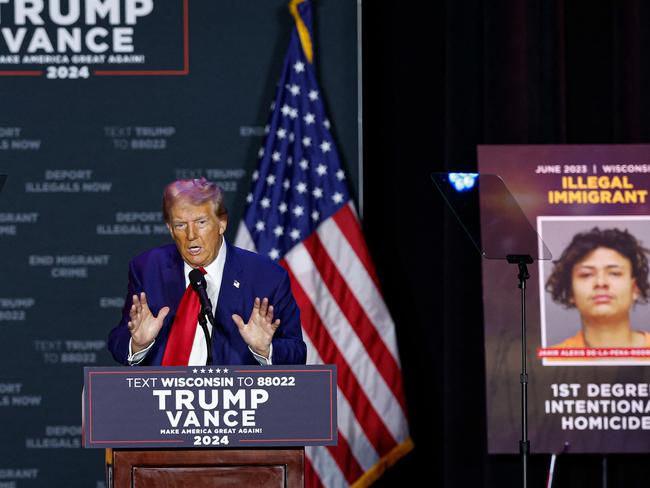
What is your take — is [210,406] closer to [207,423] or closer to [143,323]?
[207,423]

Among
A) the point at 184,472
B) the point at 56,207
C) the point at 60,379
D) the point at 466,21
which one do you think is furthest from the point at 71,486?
the point at 466,21

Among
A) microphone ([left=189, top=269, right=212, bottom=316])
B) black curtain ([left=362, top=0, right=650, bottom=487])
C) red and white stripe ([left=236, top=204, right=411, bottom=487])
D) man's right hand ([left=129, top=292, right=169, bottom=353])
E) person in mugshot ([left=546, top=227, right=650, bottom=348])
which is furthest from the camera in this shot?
black curtain ([left=362, top=0, right=650, bottom=487])

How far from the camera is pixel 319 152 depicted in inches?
191

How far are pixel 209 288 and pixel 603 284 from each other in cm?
191

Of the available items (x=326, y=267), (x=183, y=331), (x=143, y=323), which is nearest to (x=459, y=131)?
(x=326, y=267)

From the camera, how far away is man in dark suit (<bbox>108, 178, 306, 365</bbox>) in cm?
337

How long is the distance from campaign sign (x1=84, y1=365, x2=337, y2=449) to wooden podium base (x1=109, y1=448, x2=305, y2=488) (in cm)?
3

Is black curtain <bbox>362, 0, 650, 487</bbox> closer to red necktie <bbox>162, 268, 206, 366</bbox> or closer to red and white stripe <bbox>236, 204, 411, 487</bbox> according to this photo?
red and white stripe <bbox>236, 204, 411, 487</bbox>

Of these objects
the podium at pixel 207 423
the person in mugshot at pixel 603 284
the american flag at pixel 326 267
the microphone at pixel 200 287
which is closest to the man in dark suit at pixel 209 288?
the microphone at pixel 200 287

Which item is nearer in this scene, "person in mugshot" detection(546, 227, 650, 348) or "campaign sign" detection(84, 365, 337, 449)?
A: "campaign sign" detection(84, 365, 337, 449)

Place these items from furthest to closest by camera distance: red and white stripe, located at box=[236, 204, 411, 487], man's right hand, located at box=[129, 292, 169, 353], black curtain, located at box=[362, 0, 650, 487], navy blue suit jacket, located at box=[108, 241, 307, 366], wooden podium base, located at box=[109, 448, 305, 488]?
black curtain, located at box=[362, 0, 650, 487] → red and white stripe, located at box=[236, 204, 411, 487] → navy blue suit jacket, located at box=[108, 241, 307, 366] → man's right hand, located at box=[129, 292, 169, 353] → wooden podium base, located at box=[109, 448, 305, 488]

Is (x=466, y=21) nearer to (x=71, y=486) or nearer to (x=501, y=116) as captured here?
(x=501, y=116)

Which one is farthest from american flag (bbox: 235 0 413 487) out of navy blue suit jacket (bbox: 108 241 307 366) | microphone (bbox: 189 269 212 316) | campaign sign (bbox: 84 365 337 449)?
campaign sign (bbox: 84 365 337 449)

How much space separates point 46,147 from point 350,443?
2.04 m
